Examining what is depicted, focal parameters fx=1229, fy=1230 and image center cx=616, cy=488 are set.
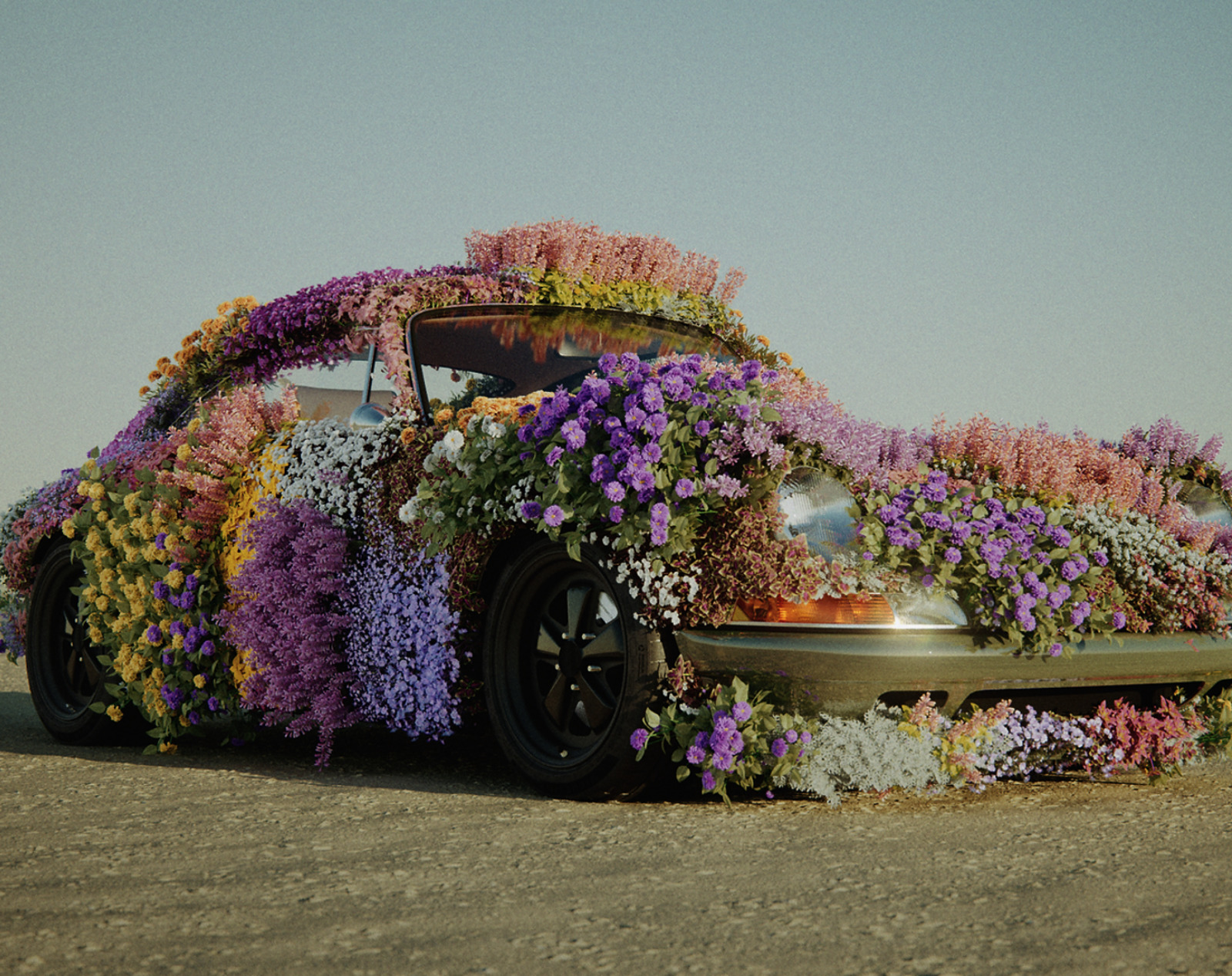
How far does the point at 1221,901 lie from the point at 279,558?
327 centimetres

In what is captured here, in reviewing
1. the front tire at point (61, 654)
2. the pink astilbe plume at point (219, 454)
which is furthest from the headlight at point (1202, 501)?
the front tire at point (61, 654)

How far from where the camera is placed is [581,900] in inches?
103

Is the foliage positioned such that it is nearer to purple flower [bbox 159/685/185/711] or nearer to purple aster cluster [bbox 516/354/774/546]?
purple aster cluster [bbox 516/354/774/546]

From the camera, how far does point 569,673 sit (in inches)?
149

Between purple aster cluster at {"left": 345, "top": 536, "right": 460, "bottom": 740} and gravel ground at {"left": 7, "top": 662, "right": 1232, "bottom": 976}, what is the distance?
0.25 metres

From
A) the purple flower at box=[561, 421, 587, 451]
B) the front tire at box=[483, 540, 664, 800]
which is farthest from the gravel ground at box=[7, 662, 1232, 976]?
the purple flower at box=[561, 421, 587, 451]

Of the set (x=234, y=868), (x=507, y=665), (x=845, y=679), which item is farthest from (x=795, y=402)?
(x=234, y=868)

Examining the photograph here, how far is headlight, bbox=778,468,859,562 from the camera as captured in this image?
11.2 feet

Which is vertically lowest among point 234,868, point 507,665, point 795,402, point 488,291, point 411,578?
point 234,868

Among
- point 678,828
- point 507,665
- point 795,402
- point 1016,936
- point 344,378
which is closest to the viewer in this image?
point 1016,936

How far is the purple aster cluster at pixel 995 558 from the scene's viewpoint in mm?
3449

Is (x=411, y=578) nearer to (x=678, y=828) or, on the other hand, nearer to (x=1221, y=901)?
(x=678, y=828)

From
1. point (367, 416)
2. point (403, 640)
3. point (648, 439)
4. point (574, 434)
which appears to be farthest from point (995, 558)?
point (367, 416)

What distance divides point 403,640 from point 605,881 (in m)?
1.60
